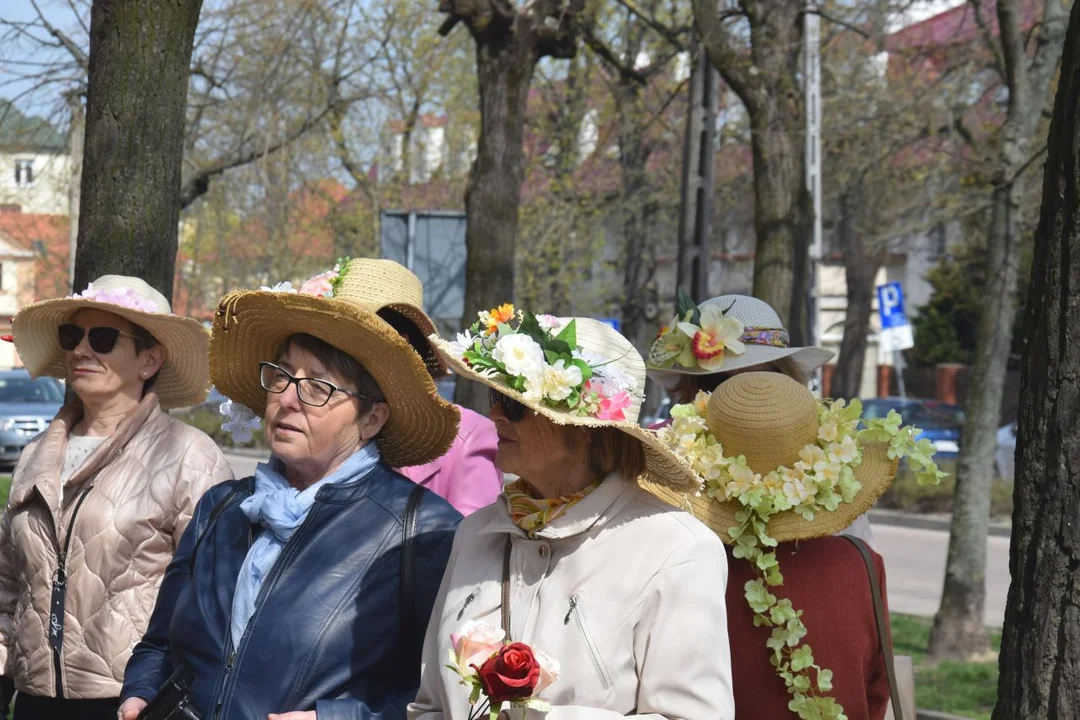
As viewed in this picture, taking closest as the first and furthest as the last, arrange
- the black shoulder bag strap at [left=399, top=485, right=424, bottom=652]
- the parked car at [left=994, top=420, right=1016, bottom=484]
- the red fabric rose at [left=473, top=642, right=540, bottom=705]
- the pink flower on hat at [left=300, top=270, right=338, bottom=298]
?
the red fabric rose at [left=473, top=642, right=540, bottom=705] → the black shoulder bag strap at [left=399, top=485, right=424, bottom=652] → the pink flower on hat at [left=300, top=270, right=338, bottom=298] → the parked car at [left=994, top=420, right=1016, bottom=484]

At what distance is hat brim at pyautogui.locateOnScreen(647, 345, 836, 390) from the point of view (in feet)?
15.2

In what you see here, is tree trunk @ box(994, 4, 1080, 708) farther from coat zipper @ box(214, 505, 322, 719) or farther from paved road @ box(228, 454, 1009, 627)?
paved road @ box(228, 454, 1009, 627)

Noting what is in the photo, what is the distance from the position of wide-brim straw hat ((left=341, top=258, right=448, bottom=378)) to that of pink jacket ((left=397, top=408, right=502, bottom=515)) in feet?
1.15

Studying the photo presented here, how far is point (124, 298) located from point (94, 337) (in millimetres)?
170

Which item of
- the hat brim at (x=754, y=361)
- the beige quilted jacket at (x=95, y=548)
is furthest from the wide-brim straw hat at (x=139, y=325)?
the hat brim at (x=754, y=361)

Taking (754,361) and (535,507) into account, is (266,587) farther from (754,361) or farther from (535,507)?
(754,361)

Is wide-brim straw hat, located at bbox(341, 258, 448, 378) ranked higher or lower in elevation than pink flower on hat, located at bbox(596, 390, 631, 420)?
higher

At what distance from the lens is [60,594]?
14.0 ft

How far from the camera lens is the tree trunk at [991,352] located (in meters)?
9.42

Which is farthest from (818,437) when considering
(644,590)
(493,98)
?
(493,98)

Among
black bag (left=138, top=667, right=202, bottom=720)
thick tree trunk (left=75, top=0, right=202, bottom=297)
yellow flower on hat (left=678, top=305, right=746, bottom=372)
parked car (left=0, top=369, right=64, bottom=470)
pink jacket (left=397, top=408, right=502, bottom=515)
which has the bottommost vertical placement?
parked car (left=0, top=369, right=64, bottom=470)

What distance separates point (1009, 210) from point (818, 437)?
250 inches

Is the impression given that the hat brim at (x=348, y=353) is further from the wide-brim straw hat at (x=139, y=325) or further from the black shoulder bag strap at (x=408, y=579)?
the wide-brim straw hat at (x=139, y=325)

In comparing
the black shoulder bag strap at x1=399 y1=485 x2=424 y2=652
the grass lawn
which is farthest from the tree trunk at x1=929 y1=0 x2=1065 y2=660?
the black shoulder bag strap at x1=399 y1=485 x2=424 y2=652
